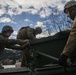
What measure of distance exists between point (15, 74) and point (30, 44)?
0.57m

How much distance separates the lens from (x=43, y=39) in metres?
4.31

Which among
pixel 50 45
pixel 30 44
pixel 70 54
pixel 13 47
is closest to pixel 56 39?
pixel 50 45

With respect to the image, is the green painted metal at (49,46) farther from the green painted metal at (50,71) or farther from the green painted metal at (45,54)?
the green painted metal at (50,71)

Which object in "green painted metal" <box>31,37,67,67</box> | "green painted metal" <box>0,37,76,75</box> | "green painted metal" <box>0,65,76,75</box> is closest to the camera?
"green painted metal" <box>0,65,76,75</box>

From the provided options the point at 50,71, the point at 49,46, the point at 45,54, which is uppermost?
the point at 49,46

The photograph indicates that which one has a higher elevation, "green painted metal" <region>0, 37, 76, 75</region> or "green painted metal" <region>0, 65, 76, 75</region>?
"green painted metal" <region>0, 37, 76, 75</region>

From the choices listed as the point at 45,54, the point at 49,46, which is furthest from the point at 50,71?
the point at 49,46

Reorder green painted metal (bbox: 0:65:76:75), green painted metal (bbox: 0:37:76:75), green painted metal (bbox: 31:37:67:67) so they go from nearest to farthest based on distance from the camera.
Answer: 1. green painted metal (bbox: 0:65:76:75)
2. green painted metal (bbox: 0:37:76:75)
3. green painted metal (bbox: 31:37:67:67)

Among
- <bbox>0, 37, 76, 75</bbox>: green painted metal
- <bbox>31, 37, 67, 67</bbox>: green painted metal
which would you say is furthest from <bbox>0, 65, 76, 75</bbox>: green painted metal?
<bbox>31, 37, 67, 67</bbox>: green painted metal

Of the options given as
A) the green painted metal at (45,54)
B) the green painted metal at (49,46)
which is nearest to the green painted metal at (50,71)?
the green painted metal at (45,54)

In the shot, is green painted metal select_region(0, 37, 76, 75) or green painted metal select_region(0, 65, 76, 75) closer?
green painted metal select_region(0, 65, 76, 75)

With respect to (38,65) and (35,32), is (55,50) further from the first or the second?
(35,32)

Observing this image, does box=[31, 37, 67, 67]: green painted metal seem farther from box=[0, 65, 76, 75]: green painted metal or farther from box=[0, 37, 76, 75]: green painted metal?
box=[0, 65, 76, 75]: green painted metal

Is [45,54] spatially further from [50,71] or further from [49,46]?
[50,71]
